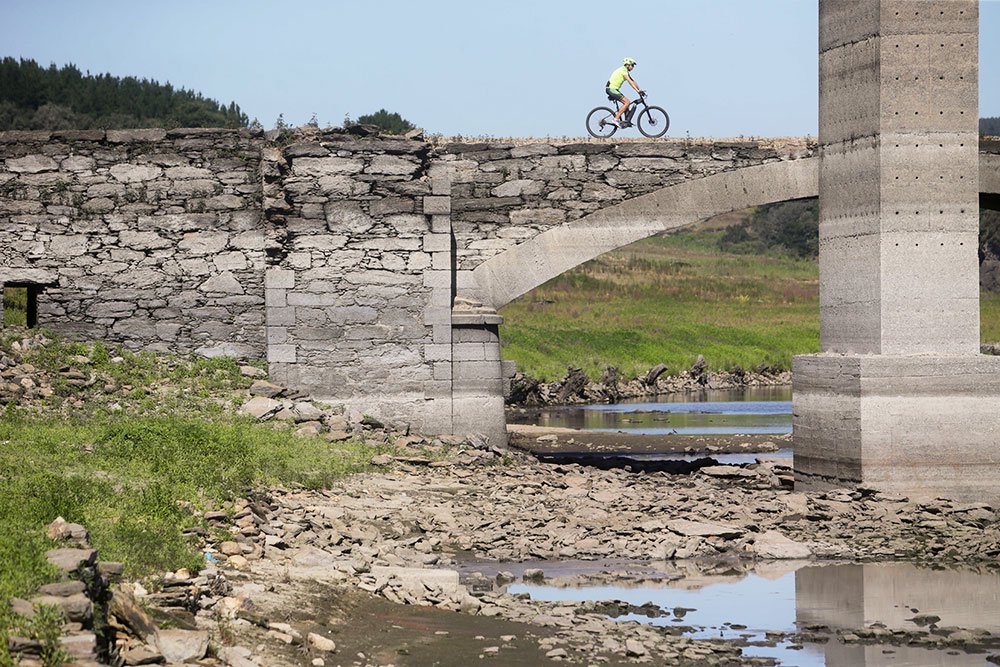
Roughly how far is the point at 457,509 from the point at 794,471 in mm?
4087

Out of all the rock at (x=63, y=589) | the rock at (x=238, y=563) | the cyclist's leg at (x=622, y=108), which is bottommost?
the rock at (x=238, y=563)

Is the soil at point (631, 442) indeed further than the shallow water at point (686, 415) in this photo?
No

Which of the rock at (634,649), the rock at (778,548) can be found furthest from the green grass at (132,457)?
the rock at (778,548)

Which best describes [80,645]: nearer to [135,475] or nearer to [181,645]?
[181,645]

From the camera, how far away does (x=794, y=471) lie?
1383 centimetres

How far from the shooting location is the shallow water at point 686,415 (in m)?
21.5

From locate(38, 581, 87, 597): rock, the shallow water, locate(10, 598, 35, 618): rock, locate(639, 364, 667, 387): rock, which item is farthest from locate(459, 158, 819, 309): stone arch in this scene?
locate(639, 364, 667, 387): rock

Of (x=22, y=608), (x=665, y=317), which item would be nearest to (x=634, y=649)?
(x=22, y=608)

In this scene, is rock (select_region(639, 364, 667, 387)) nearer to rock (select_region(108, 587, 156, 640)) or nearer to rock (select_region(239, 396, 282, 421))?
rock (select_region(239, 396, 282, 421))

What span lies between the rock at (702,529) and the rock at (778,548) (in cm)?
20

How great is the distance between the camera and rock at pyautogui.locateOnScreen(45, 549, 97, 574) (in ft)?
19.2

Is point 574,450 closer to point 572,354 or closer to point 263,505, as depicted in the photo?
point 263,505

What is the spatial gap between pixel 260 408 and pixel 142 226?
103 inches

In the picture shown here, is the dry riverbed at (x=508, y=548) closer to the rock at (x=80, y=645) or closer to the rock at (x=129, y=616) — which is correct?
the rock at (x=129, y=616)
